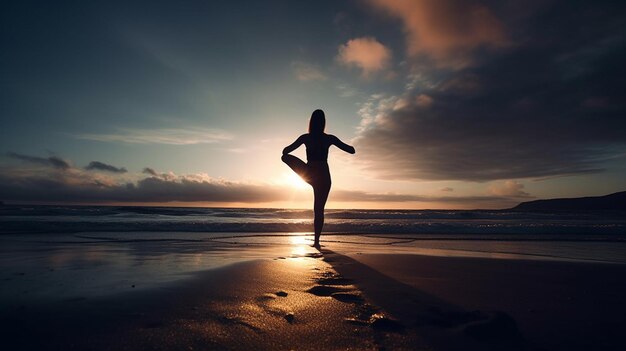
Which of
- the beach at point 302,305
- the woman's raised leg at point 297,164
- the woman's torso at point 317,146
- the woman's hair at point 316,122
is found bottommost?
the beach at point 302,305

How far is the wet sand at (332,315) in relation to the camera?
56.8 inches

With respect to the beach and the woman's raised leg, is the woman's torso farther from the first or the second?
the beach

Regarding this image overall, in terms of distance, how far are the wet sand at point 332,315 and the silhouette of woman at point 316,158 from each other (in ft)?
9.98

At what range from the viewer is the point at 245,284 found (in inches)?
104

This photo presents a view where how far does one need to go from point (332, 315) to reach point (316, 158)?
4431 mm

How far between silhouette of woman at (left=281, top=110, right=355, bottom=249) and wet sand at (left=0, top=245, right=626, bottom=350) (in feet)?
9.98

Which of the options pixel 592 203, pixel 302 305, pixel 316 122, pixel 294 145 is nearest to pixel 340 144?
pixel 316 122

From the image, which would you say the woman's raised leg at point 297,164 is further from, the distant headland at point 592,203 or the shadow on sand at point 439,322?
the distant headland at point 592,203

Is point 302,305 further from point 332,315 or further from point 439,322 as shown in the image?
point 439,322

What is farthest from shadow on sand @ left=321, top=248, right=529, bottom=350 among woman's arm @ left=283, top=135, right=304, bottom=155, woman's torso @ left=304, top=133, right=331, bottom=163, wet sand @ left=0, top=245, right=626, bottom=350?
woman's arm @ left=283, top=135, right=304, bottom=155

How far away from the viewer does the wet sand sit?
4.74ft

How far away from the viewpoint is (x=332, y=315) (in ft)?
5.94

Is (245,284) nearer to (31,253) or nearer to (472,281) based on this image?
(472,281)

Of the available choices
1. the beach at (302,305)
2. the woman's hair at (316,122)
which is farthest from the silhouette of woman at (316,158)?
the beach at (302,305)
